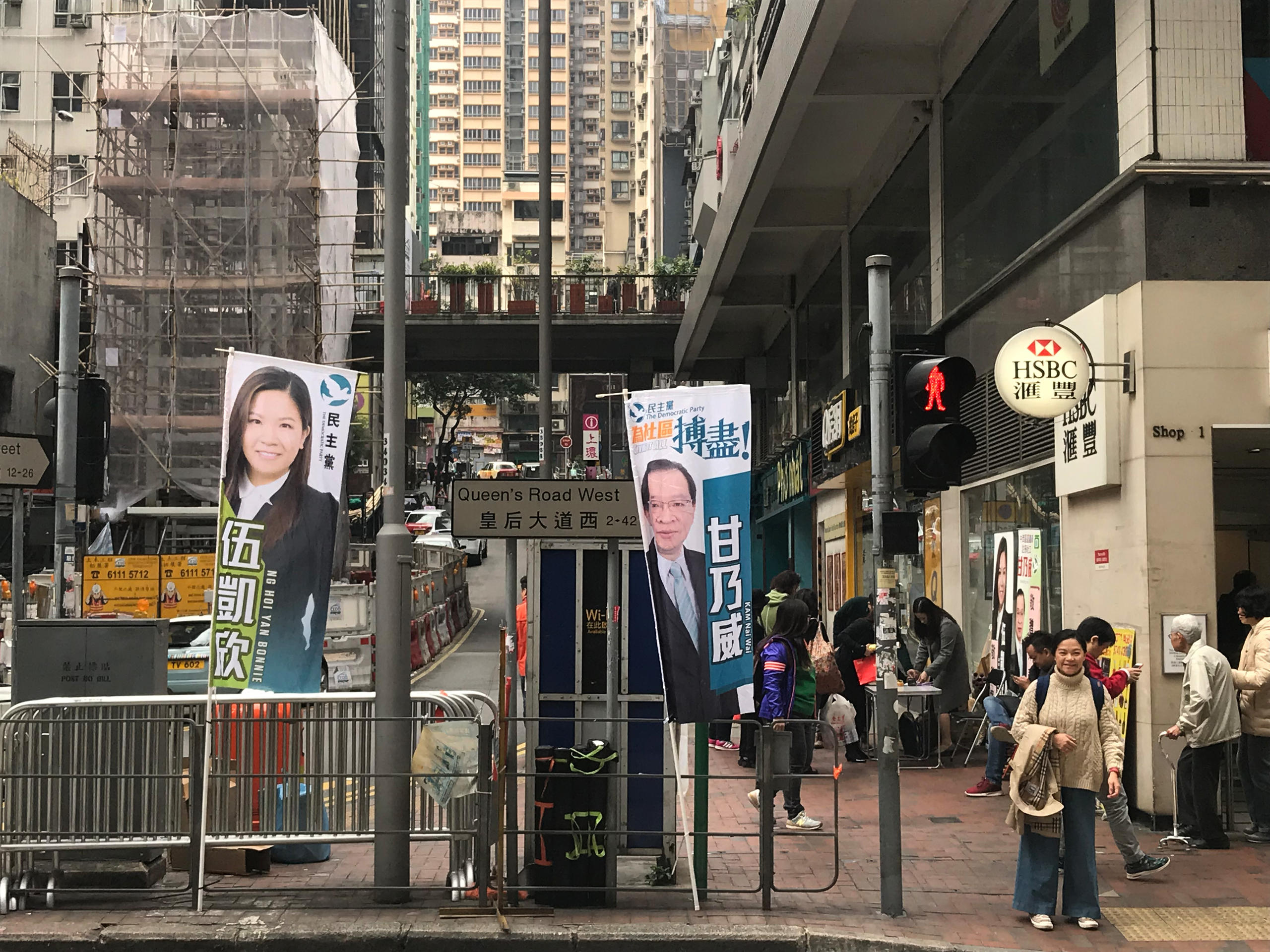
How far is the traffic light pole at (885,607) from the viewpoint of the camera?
300 inches

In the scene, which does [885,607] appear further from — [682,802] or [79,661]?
[79,661]

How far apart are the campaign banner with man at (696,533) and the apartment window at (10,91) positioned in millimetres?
55527

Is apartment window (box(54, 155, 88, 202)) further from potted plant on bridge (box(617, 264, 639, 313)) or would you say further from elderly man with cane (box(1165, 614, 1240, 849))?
elderly man with cane (box(1165, 614, 1240, 849))

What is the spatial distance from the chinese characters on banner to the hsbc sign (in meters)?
1.74

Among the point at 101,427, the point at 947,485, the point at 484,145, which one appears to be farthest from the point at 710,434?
the point at 484,145

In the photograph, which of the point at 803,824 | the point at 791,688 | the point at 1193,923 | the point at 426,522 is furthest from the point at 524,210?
the point at 1193,923

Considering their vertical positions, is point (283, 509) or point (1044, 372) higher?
point (1044, 372)

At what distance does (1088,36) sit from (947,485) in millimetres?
5495

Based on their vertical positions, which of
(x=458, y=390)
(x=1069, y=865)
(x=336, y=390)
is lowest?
(x=1069, y=865)

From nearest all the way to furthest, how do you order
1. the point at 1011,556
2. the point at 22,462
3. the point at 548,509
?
1. the point at 548,509
2. the point at 22,462
3. the point at 1011,556

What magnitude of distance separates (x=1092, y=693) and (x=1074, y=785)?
511mm

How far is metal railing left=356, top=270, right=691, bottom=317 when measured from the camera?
33.3 meters

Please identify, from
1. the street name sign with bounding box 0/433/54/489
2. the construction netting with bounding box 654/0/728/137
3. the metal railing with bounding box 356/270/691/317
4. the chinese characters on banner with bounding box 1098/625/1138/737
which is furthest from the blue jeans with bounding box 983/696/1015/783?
the construction netting with bounding box 654/0/728/137

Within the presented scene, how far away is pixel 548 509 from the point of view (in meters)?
7.96
